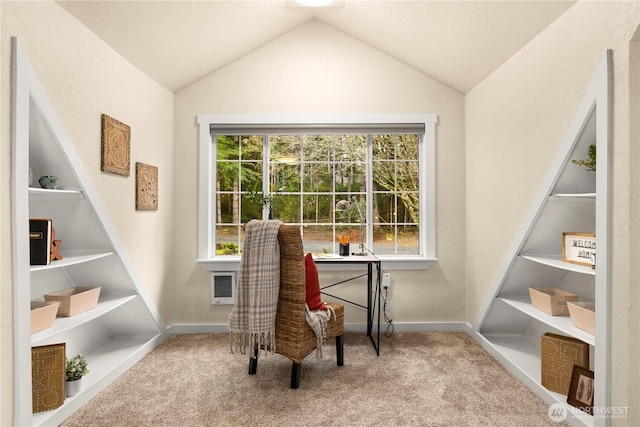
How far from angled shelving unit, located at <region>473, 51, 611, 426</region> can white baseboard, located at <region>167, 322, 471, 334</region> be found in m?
0.31

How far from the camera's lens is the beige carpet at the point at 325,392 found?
6.63ft

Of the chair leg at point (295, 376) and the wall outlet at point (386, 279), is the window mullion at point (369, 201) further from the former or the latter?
the chair leg at point (295, 376)

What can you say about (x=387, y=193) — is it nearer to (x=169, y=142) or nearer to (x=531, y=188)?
(x=531, y=188)

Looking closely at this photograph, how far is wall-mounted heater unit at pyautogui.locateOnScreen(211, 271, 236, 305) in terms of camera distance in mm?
3447

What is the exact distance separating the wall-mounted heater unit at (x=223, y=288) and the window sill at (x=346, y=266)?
0.06 meters

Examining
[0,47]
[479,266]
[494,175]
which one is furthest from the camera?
[479,266]

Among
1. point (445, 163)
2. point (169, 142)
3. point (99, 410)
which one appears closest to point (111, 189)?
point (169, 142)

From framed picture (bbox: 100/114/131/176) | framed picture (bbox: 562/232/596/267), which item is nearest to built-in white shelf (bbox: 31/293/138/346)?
framed picture (bbox: 100/114/131/176)

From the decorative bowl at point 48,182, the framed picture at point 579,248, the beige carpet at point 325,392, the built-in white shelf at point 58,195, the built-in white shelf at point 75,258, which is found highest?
the decorative bowl at point 48,182

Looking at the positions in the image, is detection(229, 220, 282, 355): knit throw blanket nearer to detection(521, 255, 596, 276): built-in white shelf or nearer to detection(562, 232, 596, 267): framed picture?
detection(521, 255, 596, 276): built-in white shelf

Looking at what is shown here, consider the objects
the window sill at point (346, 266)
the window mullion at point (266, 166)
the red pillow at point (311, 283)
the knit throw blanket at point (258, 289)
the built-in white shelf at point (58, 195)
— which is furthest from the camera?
the window mullion at point (266, 166)

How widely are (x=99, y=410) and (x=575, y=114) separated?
3.06 m

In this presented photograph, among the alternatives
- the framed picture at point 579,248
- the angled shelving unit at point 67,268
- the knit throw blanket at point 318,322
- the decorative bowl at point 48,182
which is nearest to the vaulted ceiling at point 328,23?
the angled shelving unit at point 67,268

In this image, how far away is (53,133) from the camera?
6.44 feet
